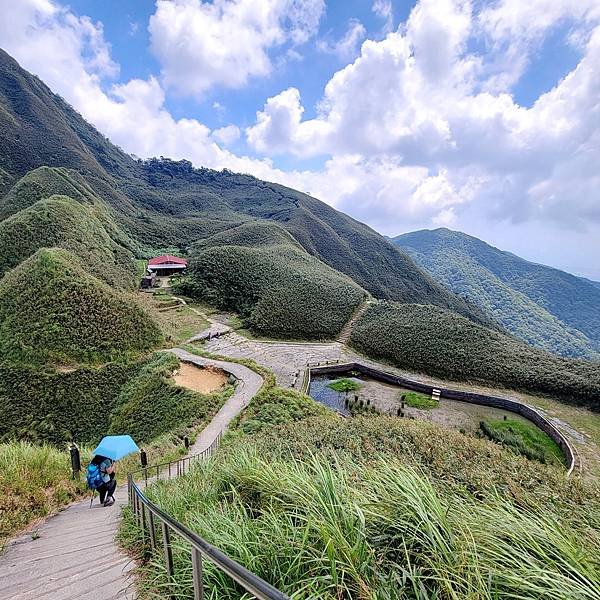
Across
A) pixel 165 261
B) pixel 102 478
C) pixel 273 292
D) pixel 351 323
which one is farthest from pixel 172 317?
pixel 102 478

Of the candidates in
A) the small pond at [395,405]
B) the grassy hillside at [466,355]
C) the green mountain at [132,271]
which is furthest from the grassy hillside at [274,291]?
the small pond at [395,405]

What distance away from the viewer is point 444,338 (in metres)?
24.2

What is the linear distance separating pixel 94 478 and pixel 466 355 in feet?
72.2

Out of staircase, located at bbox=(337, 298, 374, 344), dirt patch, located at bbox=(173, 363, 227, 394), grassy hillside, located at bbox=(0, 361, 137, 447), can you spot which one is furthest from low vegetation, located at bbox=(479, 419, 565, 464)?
grassy hillside, located at bbox=(0, 361, 137, 447)

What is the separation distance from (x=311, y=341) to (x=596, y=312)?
151m

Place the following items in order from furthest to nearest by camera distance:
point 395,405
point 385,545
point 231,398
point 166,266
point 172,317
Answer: point 166,266
point 172,317
point 395,405
point 231,398
point 385,545

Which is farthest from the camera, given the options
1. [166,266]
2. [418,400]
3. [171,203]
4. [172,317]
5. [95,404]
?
[171,203]

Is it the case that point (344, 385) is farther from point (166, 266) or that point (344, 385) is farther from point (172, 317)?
point (166, 266)

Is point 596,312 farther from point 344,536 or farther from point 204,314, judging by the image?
point 344,536

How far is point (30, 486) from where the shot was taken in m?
5.21

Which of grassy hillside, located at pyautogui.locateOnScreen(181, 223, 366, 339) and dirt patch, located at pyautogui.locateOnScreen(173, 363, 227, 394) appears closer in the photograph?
dirt patch, located at pyautogui.locateOnScreen(173, 363, 227, 394)

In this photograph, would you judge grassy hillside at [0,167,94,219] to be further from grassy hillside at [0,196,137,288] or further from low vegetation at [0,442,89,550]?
low vegetation at [0,442,89,550]

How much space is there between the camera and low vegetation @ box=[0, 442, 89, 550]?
176 inches

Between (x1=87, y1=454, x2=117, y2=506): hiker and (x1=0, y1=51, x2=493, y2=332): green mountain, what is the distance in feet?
156
